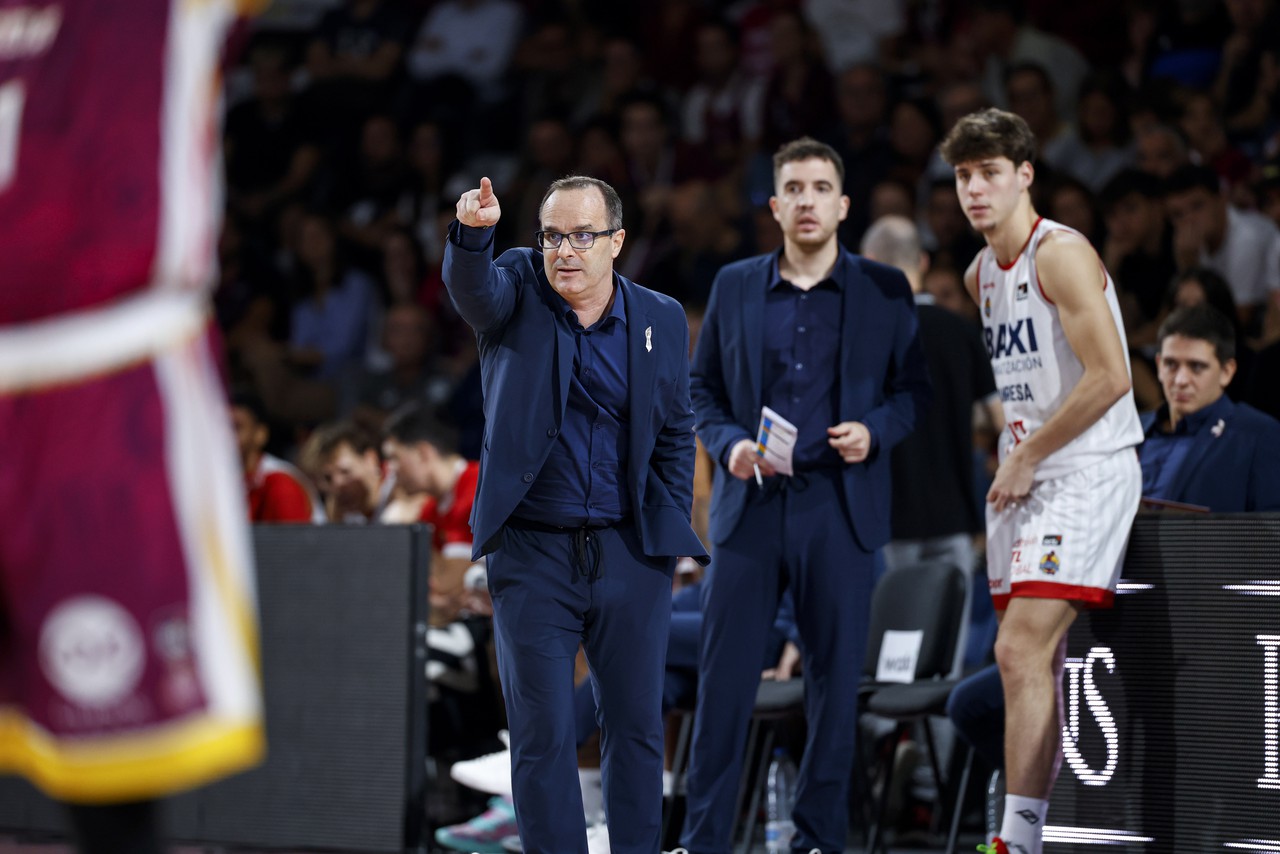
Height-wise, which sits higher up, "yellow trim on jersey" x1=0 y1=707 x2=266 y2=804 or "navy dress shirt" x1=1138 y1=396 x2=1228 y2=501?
"navy dress shirt" x1=1138 y1=396 x2=1228 y2=501

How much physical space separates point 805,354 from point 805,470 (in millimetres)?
430

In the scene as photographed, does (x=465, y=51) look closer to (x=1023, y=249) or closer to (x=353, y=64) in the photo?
(x=353, y=64)

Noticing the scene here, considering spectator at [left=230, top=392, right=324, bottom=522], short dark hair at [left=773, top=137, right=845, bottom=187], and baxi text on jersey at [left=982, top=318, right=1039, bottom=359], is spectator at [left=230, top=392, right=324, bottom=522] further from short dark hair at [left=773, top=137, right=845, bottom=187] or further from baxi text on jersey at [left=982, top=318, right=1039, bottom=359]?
baxi text on jersey at [left=982, top=318, right=1039, bottom=359]

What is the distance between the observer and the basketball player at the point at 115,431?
2029 mm

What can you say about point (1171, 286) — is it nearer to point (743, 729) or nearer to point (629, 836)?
point (743, 729)

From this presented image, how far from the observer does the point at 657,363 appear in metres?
4.81

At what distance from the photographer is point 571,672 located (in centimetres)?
458

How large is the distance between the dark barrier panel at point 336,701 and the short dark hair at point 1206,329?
304 centimetres

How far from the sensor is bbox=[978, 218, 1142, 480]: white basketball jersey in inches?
202

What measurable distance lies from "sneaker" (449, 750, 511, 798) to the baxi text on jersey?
2543 millimetres

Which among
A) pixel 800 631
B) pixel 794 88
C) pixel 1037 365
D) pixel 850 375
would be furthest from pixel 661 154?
pixel 1037 365

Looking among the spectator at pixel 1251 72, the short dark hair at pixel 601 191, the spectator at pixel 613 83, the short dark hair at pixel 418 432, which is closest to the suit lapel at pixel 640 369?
the short dark hair at pixel 601 191

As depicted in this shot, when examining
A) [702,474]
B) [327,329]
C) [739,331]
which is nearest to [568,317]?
[739,331]

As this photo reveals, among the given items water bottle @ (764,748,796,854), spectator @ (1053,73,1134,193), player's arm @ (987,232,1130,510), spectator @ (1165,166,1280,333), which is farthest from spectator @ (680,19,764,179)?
player's arm @ (987,232,1130,510)
